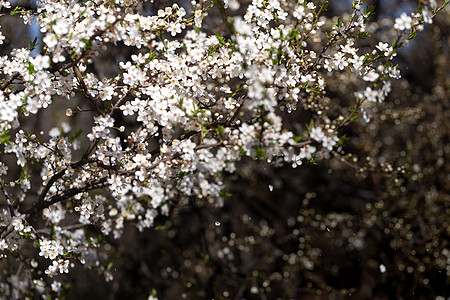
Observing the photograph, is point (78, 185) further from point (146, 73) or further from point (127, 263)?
point (127, 263)

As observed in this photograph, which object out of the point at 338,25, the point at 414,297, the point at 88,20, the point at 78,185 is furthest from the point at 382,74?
the point at 414,297

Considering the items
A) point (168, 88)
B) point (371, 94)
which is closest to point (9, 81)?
point (168, 88)

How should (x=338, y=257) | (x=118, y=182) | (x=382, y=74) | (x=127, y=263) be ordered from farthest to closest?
(x=338, y=257) → (x=127, y=263) → (x=118, y=182) → (x=382, y=74)

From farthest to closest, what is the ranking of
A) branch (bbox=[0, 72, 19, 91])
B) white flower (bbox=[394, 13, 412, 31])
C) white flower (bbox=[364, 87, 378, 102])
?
branch (bbox=[0, 72, 19, 91]), white flower (bbox=[394, 13, 412, 31]), white flower (bbox=[364, 87, 378, 102])

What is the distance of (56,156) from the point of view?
10.6ft

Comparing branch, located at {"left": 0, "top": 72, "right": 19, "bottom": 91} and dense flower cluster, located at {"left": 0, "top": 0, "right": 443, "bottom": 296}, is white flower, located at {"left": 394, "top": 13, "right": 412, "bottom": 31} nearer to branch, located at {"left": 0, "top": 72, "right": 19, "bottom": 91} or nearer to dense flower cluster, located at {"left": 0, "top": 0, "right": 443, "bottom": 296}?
dense flower cluster, located at {"left": 0, "top": 0, "right": 443, "bottom": 296}

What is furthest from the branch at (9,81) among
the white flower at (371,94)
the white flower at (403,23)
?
the white flower at (403,23)

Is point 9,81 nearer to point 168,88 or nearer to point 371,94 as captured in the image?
point 168,88

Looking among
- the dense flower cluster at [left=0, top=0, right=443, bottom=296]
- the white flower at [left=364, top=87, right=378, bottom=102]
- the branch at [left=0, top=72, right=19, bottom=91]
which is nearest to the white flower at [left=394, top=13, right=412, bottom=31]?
the dense flower cluster at [left=0, top=0, right=443, bottom=296]

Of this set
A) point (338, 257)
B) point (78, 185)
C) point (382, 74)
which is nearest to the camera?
point (382, 74)

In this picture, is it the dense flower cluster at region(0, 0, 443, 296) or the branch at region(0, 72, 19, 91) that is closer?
the dense flower cluster at region(0, 0, 443, 296)

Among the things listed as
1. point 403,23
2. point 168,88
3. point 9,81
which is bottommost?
point 9,81

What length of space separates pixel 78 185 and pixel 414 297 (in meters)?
5.91

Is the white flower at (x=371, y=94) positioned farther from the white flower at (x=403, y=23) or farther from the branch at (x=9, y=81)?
the branch at (x=9, y=81)
